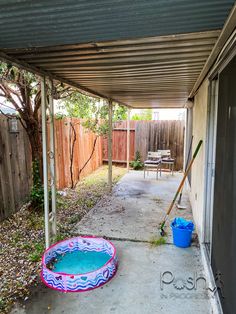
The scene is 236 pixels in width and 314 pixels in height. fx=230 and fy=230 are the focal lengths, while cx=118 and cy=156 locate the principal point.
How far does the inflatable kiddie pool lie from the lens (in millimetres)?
2240

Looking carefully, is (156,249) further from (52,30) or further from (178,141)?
(178,141)

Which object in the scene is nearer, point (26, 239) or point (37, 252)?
point (37, 252)

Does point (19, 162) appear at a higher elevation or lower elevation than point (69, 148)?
lower

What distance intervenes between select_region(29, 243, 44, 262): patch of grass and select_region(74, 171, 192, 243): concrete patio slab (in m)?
0.54

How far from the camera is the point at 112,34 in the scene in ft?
5.71

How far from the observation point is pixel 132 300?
2113mm

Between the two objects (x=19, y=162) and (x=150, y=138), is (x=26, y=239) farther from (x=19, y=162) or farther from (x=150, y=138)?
(x=150, y=138)

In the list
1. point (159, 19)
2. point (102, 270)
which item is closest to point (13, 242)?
point (102, 270)

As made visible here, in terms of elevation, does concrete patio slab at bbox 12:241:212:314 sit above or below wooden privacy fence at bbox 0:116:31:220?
below

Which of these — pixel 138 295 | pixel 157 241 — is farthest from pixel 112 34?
pixel 157 241

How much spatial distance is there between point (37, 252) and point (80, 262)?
610 millimetres

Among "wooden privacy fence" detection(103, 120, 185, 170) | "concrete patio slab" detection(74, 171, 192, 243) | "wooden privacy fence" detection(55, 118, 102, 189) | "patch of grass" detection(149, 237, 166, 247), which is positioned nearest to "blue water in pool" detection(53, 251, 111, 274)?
"concrete patio slab" detection(74, 171, 192, 243)

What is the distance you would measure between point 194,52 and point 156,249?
7.77ft

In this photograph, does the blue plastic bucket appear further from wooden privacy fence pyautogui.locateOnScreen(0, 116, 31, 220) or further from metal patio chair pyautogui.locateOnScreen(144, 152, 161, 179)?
metal patio chair pyautogui.locateOnScreen(144, 152, 161, 179)
